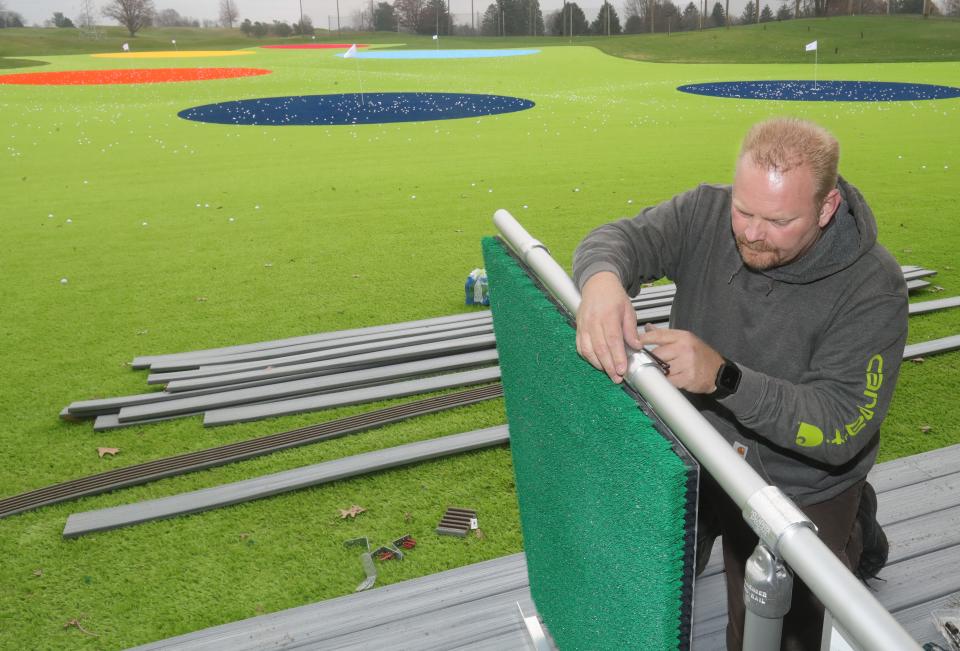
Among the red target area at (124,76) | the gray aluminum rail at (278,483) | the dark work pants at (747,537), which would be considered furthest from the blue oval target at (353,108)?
the dark work pants at (747,537)

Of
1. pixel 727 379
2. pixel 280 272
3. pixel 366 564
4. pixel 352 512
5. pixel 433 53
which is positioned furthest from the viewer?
pixel 433 53

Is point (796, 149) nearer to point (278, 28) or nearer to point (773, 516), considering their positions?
point (773, 516)

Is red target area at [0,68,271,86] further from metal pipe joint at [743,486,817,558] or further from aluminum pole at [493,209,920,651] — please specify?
metal pipe joint at [743,486,817,558]

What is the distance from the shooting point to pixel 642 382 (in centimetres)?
154

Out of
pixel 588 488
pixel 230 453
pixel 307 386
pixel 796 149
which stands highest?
pixel 796 149

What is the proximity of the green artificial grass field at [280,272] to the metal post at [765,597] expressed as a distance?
3.04 meters

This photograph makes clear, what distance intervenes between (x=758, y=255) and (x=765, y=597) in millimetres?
1401

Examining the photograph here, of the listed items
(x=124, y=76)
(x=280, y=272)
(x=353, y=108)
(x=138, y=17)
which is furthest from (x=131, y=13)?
(x=280, y=272)

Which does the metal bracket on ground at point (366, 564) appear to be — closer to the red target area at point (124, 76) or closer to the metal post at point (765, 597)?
the metal post at point (765, 597)

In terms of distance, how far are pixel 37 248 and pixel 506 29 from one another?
74839 millimetres

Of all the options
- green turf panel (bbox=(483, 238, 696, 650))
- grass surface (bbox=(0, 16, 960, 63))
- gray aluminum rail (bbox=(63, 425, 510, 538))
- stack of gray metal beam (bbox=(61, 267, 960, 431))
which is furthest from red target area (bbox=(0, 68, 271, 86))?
green turf panel (bbox=(483, 238, 696, 650))

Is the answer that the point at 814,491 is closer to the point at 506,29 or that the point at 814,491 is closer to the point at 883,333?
the point at 883,333

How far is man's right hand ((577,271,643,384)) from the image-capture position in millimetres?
1610

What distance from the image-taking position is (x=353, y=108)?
27.5 meters
